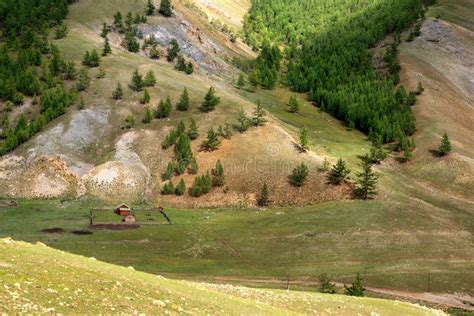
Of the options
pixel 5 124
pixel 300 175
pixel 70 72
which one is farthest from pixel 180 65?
pixel 300 175

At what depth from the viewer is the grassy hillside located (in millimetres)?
21516

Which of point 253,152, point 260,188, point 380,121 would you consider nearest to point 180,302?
point 260,188

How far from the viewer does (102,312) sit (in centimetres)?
2175

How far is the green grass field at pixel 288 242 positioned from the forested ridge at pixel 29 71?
33583 millimetres

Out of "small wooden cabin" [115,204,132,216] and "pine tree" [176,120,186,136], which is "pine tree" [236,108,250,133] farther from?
"small wooden cabin" [115,204,132,216]

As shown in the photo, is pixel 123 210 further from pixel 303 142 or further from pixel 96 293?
pixel 96 293

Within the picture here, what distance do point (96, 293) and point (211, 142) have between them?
10729 centimetres

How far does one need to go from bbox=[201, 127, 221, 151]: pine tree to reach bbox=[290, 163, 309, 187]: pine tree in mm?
22495

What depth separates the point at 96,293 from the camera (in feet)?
77.6

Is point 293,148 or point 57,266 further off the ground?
point 57,266

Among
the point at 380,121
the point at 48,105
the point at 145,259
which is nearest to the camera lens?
the point at 145,259

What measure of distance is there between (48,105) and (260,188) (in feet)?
210

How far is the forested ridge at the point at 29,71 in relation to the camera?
135875 millimetres

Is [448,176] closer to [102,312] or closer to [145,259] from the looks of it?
[145,259]
